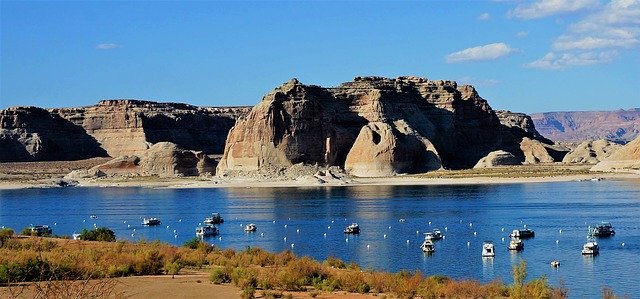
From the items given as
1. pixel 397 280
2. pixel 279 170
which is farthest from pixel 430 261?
pixel 279 170

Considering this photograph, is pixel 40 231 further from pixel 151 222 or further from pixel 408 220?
pixel 408 220

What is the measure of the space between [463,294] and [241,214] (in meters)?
70.5

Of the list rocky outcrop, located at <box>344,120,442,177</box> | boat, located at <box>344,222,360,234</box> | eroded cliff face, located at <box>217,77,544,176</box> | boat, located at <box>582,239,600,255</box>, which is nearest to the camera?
boat, located at <box>582,239,600,255</box>

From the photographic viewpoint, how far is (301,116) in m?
183

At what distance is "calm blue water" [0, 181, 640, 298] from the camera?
56.1m

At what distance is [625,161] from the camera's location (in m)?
178

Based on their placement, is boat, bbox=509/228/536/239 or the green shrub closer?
the green shrub

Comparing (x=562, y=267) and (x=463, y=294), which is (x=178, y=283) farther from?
(x=562, y=267)

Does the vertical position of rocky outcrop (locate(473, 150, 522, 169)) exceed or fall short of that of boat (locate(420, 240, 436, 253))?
it exceeds it

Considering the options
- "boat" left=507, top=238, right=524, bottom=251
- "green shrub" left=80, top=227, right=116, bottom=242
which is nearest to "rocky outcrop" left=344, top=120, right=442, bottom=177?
"boat" left=507, top=238, right=524, bottom=251

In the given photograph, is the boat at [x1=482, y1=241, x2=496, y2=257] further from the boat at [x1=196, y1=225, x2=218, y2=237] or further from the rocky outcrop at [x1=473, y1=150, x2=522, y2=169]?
the rocky outcrop at [x1=473, y1=150, x2=522, y2=169]

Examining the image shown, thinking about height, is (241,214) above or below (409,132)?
below

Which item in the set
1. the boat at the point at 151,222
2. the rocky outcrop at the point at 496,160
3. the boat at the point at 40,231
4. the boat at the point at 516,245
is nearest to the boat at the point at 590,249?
the boat at the point at 516,245

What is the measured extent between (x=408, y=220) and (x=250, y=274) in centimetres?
5410
